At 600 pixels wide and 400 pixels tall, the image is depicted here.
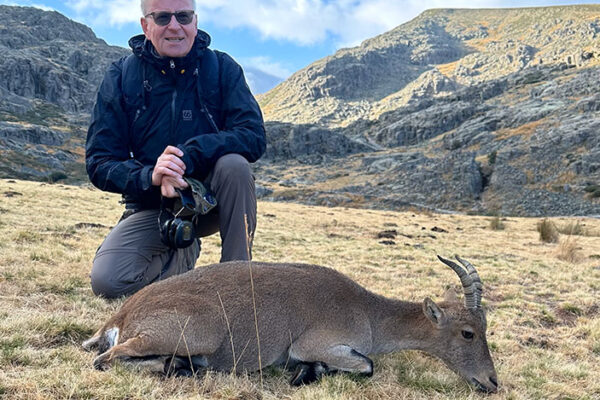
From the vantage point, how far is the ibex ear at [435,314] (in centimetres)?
537

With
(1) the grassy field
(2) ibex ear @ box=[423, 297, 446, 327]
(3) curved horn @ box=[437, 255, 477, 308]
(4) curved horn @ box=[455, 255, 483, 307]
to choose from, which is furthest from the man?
(4) curved horn @ box=[455, 255, 483, 307]

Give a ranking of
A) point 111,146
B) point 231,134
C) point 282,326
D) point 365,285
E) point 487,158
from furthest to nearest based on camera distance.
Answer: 1. point 487,158
2. point 365,285
3. point 111,146
4. point 231,134
5. point 282,326

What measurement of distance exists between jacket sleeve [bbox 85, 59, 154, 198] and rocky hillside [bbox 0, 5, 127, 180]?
7173 cm

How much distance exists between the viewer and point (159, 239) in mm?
6934

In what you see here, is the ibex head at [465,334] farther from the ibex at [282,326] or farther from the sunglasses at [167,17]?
the sunglasses at [167,17]

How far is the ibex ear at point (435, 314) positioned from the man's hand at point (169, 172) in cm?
320

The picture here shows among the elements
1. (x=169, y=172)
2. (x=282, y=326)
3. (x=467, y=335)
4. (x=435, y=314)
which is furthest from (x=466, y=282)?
(x=169, y=172)

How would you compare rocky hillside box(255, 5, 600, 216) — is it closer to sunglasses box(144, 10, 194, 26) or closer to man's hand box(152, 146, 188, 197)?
sunglasses box(144, 10, 194, 26)

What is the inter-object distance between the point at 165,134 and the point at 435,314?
13.9ft

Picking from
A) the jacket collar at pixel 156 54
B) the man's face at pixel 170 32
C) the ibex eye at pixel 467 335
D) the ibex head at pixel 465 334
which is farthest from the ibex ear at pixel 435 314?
the man's face at pixel 170 32

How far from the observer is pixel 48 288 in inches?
284

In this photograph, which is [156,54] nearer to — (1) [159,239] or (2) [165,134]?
(2) [165,134]

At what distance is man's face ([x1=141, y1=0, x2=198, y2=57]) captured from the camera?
614cm

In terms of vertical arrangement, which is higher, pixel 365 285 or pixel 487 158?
pixel 487 158
